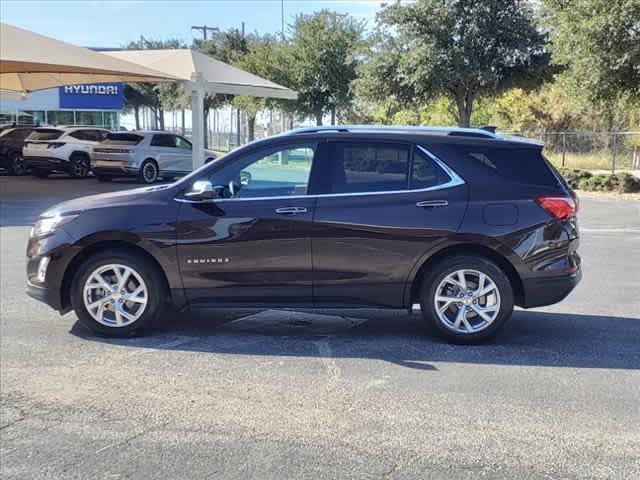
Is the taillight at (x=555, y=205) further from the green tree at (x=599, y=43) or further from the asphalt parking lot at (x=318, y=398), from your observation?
the green tree at (x=599, y=43)

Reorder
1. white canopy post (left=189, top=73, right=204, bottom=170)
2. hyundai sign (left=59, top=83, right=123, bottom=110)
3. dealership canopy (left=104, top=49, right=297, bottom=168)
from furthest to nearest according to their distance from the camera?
hyundai sign (left=59, top=83, right=123, bottom=110)
dealership canopy (left=104, top=49, right=297, bottom=168)
white canopy post (left=189, top=73, right=204, bottom=170)

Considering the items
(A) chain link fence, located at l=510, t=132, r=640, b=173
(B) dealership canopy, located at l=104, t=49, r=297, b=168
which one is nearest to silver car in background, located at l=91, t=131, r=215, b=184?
(B) dealership canopy, located at l=104, t=49, r=297, b=168

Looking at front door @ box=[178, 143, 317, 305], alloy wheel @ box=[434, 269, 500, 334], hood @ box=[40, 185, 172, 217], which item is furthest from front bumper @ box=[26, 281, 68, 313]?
alloy wheel @ box=[434, 269, 500, 334]

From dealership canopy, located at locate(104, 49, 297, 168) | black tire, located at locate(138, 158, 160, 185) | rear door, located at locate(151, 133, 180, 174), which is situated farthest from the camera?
rear door, located at locate(151, 133, 180, 174)

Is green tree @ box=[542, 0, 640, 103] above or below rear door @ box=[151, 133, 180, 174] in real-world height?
above

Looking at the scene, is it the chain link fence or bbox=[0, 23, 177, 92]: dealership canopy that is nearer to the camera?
bbox=[0, 23, 177, 92]: dealership canopy

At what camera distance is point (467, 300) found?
19.0ft

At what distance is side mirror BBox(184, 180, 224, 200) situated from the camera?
5801 mm

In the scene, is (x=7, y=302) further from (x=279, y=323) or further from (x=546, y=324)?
(x=546, y=324)

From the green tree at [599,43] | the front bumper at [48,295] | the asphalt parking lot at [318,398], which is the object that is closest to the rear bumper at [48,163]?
the green tree at [599,43]

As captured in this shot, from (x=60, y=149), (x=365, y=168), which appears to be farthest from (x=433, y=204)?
(x=60, y=149)

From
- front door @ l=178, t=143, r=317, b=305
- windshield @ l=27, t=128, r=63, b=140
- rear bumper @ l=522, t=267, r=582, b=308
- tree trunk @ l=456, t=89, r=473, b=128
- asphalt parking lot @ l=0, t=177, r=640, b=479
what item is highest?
tree trunk @ l=456, t=89, r=473, b=128

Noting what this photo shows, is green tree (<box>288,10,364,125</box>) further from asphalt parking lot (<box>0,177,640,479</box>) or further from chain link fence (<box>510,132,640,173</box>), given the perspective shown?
asphalt parking lot (<box>0,177,640,479</box>)

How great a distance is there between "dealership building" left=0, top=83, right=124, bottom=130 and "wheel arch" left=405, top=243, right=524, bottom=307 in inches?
1593
